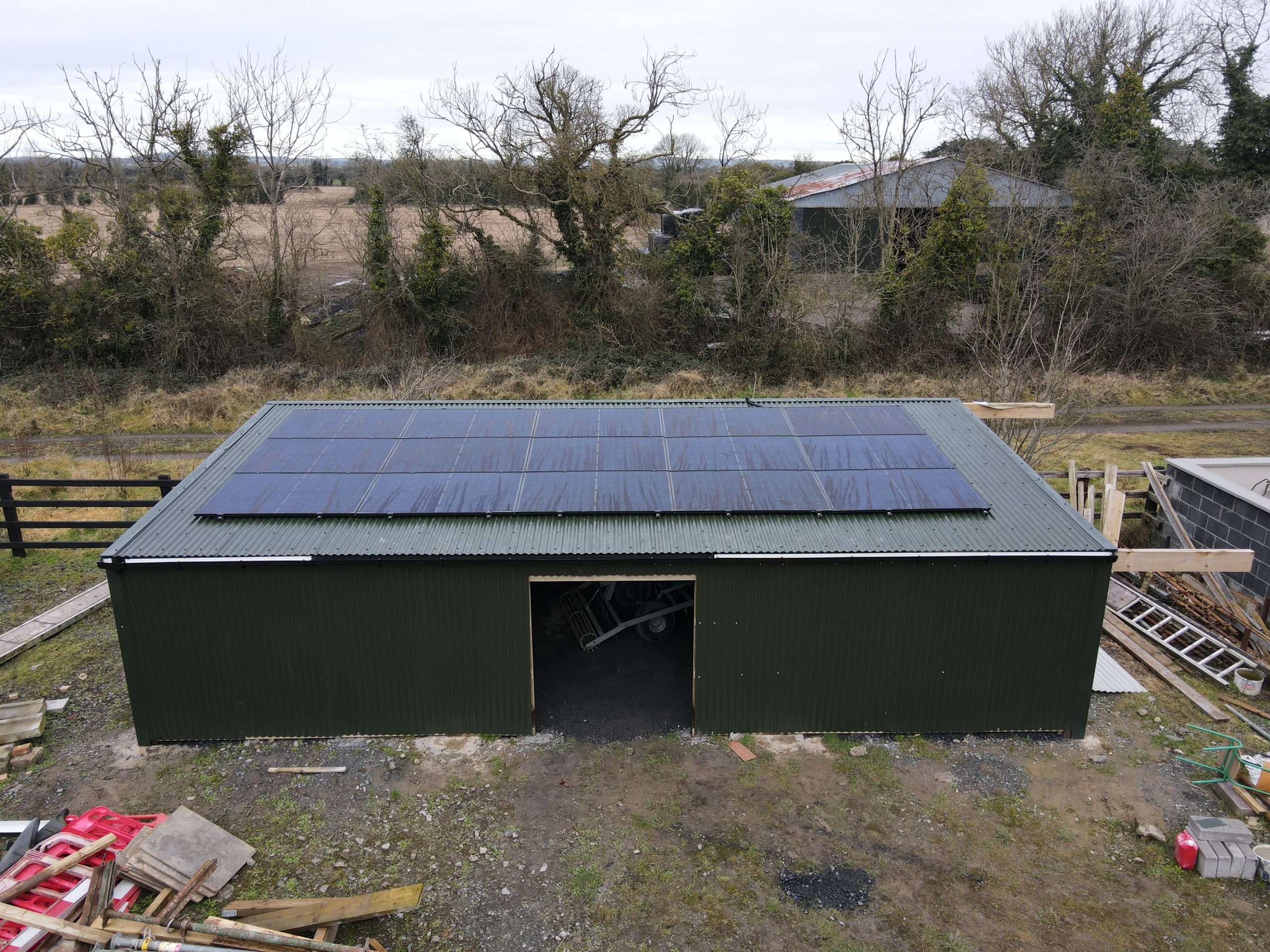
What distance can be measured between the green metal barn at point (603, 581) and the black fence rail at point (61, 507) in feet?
12.9

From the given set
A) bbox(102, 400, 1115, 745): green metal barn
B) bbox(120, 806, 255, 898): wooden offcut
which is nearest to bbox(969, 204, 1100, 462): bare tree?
bbox(102, 400, 1115, 745): green metal barn

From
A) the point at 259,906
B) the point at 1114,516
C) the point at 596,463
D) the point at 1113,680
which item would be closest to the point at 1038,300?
the point at 1114,516

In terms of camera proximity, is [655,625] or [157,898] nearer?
[157,898]

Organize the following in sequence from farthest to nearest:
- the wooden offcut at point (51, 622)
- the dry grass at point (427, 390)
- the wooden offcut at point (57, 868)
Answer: the dry grass at point (427, 390) < the wooden offcut at point (51, 622) < the wooden offcut at point (57, 868)

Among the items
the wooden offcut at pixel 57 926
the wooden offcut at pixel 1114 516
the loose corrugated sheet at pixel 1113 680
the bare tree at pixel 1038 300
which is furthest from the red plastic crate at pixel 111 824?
Answer: the bare tree at pixel 1038 300

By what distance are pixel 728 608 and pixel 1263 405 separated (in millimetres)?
25120

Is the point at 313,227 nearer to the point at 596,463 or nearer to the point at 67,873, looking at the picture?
the point at 596,463

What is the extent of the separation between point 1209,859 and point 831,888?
12.0 feet

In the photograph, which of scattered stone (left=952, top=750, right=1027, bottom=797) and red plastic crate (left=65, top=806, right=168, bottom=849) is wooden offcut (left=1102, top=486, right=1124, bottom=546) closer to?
scattered stone (left=952, top=750, right=1027, bottom=797)

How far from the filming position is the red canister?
800 centimetres

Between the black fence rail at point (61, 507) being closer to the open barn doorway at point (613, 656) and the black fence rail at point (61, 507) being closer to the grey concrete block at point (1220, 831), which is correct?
the open barn doorway at point (613, 656)

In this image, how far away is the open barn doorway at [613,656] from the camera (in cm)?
1027

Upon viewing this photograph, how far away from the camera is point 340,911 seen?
7215 mm

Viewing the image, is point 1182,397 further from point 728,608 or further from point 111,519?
point 111,519
